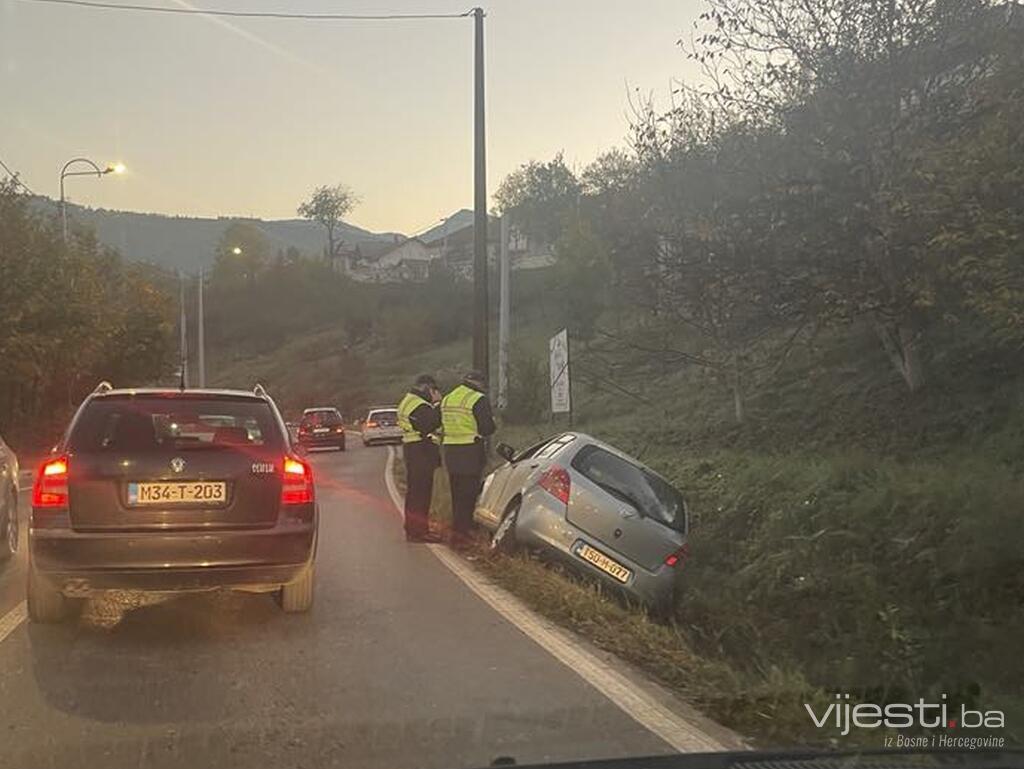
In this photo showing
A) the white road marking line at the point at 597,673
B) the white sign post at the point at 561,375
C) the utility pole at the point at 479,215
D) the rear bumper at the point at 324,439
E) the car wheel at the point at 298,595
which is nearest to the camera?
the white road marking line at the point at 597,673

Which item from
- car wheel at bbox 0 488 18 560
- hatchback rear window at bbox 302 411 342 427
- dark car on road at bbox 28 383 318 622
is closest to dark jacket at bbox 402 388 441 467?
car wheel at bbox 0 488 18 560

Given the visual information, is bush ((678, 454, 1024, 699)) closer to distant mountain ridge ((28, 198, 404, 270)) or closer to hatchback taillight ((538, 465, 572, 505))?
hatchback taillight ((538, 465, 572, 505))

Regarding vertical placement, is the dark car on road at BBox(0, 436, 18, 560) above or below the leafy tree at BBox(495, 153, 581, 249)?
below

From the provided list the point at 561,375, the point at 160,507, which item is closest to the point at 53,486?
the point at 160,507

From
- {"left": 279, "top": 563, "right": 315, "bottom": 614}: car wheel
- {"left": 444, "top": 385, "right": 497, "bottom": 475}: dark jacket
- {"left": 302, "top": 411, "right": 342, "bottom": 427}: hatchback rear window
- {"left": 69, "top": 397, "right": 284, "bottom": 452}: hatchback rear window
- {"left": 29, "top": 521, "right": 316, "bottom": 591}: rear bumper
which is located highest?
{"left": 69, "top": 397, "right": 284, "bottom": 452}: hatchback rear window

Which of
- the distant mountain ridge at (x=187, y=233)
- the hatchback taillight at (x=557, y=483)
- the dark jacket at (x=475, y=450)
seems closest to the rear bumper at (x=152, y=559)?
the hatchback taillight at (x=557, y=483)

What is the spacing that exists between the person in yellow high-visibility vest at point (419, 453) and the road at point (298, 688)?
9.73 feet

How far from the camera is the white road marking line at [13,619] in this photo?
762 cm

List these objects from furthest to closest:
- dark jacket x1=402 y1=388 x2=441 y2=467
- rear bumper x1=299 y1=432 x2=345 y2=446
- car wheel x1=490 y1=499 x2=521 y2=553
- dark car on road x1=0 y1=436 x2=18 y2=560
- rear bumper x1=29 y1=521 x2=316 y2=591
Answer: rear bumper x1=299 y1=432 x2=345 y2=446 → dark jacket x1=402 y1=388 x2=441 y2=467 → dark car on road x1=0 y1=436 x2=18 y2=560 → car wheel x1=490 y1=499 x2=521 y2=553 → rear bumper x1=29 y1=521 x2=316 y2=591

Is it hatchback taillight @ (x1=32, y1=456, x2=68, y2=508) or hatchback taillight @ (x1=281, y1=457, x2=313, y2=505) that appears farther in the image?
hatchback taillight @ (x1=281, y1=457, x2=313, y2=505)

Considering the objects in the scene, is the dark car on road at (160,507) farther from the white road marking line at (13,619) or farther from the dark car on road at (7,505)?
the dark car on road at (7,505)

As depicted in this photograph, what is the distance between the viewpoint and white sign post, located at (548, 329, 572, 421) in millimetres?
17000

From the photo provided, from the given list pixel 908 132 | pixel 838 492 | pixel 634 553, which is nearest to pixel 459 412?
pixel 634 553

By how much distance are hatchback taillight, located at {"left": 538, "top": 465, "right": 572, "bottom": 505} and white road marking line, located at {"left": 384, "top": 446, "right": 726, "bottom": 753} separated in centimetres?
97
